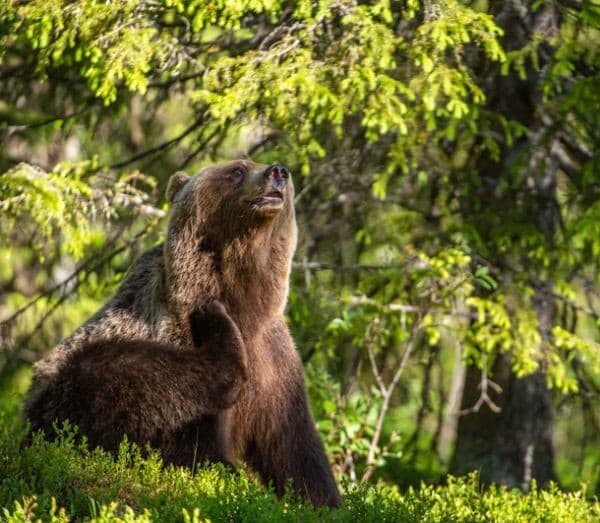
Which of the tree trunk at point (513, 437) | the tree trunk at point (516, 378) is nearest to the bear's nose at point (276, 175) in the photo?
the tree trunk at point (516, 378)

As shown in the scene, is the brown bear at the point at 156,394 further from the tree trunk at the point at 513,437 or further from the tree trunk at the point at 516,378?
the tree trunk at the point at 513,437

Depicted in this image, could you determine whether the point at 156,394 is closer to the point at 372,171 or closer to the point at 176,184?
the point at 176,184

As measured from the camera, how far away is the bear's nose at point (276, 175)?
18.6ft

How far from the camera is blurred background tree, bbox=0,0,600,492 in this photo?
7.32 meters

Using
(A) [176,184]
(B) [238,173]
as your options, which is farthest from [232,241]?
(A) [176,184]

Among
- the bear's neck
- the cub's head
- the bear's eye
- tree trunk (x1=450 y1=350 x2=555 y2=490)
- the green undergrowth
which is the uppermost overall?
the bear's eye

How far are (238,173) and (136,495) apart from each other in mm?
2087

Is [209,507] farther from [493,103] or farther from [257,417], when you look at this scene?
[493,103]

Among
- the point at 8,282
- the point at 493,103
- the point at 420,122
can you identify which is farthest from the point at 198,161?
the point at 8,282

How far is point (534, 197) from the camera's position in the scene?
8.91m

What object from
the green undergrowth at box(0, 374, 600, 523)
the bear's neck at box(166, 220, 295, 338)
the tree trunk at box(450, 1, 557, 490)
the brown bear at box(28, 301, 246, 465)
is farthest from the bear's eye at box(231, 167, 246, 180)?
the tree trunk at box(450, 1, 557, 490)

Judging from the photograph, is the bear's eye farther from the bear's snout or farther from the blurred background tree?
the blurred background tree

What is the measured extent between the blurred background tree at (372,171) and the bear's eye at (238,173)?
1.24 metres

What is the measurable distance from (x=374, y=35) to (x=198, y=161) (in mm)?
2359
